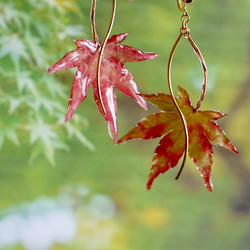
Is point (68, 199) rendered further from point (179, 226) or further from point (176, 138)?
point (176, 138)

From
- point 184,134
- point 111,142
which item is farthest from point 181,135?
point 111,142

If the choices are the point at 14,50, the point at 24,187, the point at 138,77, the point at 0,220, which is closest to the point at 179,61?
the point at 138,77

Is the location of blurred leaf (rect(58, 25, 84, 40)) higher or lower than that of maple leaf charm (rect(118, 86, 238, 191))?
higher

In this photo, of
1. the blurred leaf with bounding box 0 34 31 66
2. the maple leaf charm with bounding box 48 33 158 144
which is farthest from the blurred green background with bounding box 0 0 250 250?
the maple leaf charm with bounding box 48 33 158 144

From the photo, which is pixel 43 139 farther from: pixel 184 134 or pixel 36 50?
pixel 184 134

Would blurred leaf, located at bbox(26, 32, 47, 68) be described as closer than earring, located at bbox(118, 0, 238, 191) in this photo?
No

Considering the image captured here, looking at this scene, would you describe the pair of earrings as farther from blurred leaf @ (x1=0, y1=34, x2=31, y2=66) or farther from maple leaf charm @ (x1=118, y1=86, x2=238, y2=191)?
blurred leaf @ (x1=0, y1=34, x2=31, y2=66)
